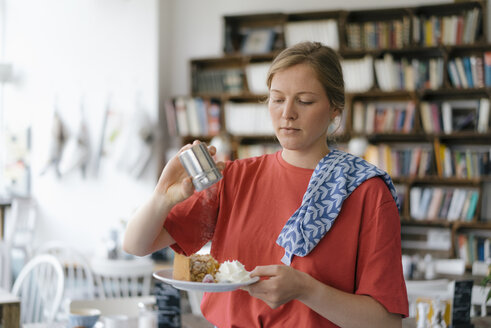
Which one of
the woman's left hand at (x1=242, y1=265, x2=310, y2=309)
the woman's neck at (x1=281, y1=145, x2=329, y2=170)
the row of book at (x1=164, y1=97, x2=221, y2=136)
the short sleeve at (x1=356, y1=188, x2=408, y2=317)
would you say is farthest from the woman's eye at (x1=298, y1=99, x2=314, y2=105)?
the row of book at (x1=164, y1=97, x2=221, y2=136)

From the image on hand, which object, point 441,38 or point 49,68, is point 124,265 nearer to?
point 49,68

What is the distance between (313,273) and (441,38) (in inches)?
165

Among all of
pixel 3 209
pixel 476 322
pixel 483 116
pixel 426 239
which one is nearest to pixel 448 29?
pixel 483 116

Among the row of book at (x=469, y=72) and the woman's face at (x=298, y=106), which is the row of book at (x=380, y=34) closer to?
the row of book at (x=469, y=72)

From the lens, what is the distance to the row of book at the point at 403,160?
15.8ft

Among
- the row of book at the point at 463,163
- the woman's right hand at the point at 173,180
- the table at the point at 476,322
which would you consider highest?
the woman's right hand at the point at 173,180

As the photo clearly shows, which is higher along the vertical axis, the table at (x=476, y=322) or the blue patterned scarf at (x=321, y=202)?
the blue patterned scarf at (x=321, y=202)

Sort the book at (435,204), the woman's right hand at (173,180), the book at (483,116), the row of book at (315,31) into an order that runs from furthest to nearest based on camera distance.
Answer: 1. the row of book at (315,31)
2. the book at (435,204)
3. the book at (483,116)
4. the woman's right hand at (173,180)

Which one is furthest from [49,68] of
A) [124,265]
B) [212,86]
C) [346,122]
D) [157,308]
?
[157,308]

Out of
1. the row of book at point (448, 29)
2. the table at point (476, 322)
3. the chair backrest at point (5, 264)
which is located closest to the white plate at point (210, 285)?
the table at point (476, 322)

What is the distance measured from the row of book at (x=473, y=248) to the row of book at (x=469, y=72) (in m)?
1.22

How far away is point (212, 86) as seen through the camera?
5.48 meters

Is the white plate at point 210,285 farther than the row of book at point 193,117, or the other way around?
the row of book at point 193,117

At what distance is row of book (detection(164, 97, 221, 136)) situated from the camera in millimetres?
5336
